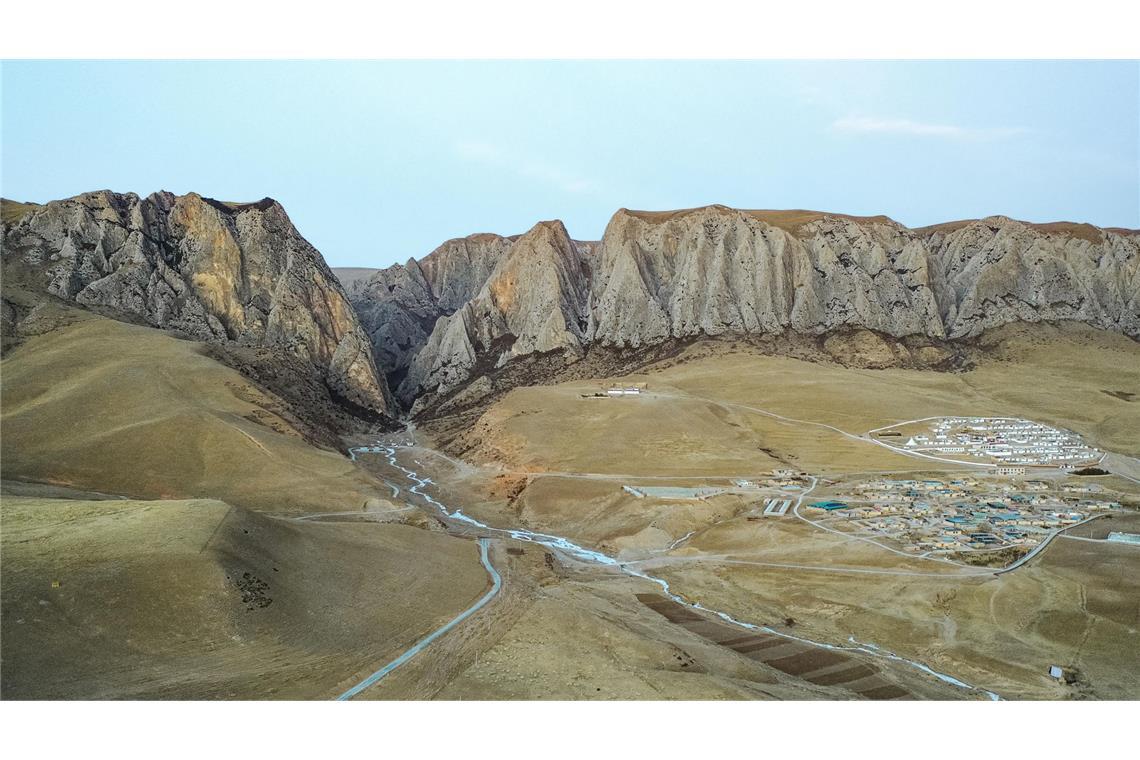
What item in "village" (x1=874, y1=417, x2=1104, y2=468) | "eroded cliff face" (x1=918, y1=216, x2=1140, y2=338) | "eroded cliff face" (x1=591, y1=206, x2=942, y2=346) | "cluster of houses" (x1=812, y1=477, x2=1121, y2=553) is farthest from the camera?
"eroded cliff face" (x1=591, y1=206, x2=942, y2=346)

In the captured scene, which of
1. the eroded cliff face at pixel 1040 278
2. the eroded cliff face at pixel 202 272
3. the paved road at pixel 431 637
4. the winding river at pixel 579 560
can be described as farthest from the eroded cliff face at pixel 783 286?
the paved road at pixel 431 637

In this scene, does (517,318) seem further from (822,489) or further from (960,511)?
(960,511)

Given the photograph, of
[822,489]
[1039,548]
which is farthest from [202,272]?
[1039,548]

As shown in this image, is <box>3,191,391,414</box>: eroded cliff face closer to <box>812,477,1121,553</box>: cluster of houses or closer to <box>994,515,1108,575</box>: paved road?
<box>812,477,1121,553</box>: cluster of houses

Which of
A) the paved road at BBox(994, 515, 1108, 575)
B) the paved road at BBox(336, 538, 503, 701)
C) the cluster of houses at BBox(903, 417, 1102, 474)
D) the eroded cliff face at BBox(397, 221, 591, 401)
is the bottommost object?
the cluster of houses at BBox(903, 417, 1102, 474)

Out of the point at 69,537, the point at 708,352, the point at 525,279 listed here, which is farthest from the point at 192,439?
the point at 525,279

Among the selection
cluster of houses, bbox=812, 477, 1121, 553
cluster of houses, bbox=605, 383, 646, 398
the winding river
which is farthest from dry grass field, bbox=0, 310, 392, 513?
cluster of houses, bbox=605, 383, 646, 398

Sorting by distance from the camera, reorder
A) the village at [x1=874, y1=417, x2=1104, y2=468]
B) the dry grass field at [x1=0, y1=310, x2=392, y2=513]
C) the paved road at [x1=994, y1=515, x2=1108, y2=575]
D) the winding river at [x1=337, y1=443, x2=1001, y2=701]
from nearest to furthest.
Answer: the winding river at [x1=337, y1=443, x2=1001, y2=701], the paved road at [x1=994, y1=515, x2=1108, y2=575], the dry grass field at [x1=0, y1=310, x2=392, y2=513], the village at [x1=874, y1=417, x2=1104, y2=468]
